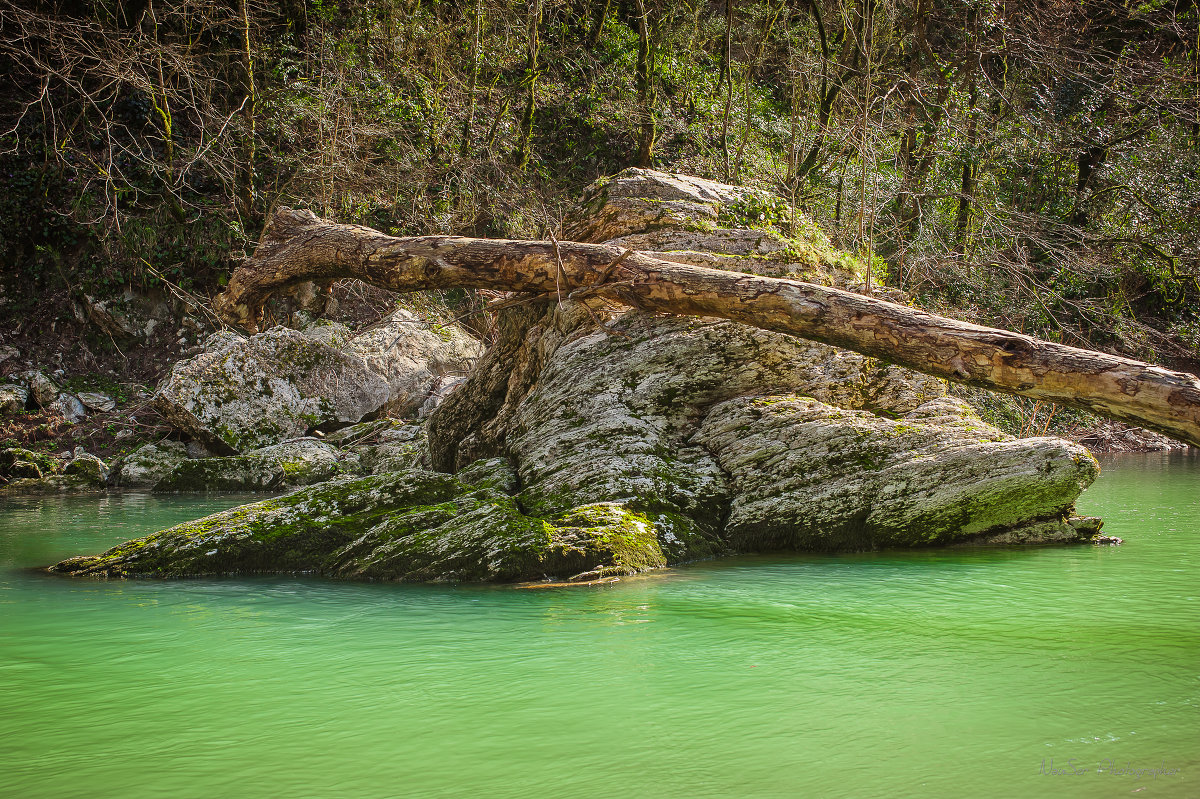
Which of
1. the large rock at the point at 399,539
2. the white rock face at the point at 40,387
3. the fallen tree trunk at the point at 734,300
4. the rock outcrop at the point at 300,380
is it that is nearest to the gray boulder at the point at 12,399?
the white rock face at the point at 40,387

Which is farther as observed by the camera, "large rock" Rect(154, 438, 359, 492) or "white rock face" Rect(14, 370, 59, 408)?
"white rock face" Rect(14, 370, 59, 408)

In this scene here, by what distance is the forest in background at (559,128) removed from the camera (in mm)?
16062

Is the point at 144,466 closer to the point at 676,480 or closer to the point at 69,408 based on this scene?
the point at 69,408

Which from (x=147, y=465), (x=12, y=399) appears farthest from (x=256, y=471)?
(x=12, y=399)

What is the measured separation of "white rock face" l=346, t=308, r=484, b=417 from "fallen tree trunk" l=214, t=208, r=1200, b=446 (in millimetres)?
5488

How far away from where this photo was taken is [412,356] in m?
15.5

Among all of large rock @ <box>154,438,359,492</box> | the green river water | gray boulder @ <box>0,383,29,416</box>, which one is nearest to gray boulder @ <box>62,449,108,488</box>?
large rock @ <box>154,438,359,492</box>

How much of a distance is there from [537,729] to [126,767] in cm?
142

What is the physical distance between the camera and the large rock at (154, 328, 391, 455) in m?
13.5

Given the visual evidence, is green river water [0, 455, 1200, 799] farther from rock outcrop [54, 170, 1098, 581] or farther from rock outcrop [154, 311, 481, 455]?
rock outcrop [154, 311, 481, 455]

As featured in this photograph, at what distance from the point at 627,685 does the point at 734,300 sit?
13.7ft

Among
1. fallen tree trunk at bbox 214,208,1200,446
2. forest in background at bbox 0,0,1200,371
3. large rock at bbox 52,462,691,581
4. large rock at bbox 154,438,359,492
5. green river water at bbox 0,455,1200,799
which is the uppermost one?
forest in background at bbox 0,0,1200,371

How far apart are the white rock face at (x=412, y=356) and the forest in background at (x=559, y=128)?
2.73 meters

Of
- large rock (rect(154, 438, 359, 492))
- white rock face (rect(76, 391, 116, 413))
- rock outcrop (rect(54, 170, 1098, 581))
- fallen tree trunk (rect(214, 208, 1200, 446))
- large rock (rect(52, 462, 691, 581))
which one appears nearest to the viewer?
fallen tree trunk (rect(214, 208, 1200, 446))
